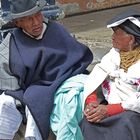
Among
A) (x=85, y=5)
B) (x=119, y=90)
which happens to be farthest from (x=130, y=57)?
(x=85, y=5)

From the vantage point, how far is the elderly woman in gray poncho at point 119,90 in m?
3.33

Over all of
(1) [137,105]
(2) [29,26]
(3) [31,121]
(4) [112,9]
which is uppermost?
(2) [29,26]

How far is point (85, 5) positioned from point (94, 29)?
1.41 metres

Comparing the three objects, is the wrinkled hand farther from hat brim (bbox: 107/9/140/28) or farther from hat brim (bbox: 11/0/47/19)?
hat brim (bbox: 11/0/47/19)

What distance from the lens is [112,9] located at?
9.65m

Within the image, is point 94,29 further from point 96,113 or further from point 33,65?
point 96,113

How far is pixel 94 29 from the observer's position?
807cm

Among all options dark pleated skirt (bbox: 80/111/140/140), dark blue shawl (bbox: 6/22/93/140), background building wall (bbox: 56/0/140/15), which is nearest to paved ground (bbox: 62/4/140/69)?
background building wall (bbox: 56/0/140/15)

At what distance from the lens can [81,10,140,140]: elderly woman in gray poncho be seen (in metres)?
3.33

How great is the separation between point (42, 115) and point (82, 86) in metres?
0.39

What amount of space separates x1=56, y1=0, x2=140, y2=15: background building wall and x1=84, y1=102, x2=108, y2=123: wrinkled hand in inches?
225

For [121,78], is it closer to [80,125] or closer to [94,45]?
[80,125]

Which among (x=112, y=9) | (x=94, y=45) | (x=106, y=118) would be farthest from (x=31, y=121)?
(x=112, y=9)

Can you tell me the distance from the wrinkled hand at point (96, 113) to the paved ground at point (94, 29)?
1859mm
